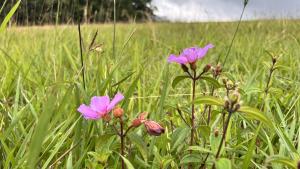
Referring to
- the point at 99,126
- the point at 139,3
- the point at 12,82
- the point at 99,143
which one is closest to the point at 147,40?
the point at 12,82

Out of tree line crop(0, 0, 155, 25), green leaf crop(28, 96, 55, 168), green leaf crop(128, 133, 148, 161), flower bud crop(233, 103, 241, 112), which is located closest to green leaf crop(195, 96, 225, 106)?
flower bud crop(233, 103, 241, 112)

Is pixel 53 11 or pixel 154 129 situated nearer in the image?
pixel 154 129

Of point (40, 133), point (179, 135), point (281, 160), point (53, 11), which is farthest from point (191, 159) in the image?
point (53, 11)

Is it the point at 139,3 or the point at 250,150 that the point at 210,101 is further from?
the point at 139,3

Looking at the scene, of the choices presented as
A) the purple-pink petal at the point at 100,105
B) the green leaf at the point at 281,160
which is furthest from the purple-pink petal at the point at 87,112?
the green leaf at the point at 281,160

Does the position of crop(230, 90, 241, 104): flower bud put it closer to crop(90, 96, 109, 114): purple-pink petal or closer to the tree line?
crop(90, 96, 109, 114): purple-pink petal

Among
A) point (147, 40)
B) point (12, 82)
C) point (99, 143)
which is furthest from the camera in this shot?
point (147, 40)

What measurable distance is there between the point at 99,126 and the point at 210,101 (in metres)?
0.54

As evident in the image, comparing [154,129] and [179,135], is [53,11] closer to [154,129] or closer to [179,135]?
[179,135]

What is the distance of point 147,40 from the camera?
17.8ft

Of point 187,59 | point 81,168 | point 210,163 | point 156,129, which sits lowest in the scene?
point 81,168

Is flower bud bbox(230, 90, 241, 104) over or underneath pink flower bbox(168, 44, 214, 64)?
underneath

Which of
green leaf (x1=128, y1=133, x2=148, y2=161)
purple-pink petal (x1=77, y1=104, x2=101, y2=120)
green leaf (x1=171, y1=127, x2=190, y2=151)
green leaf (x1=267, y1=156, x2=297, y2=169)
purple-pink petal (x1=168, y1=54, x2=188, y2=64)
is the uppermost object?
purple-pink petal (x1=168, y1=54, x2=188, y2=64)

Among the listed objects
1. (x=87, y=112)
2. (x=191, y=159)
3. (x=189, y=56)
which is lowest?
(x=191, y=159)
